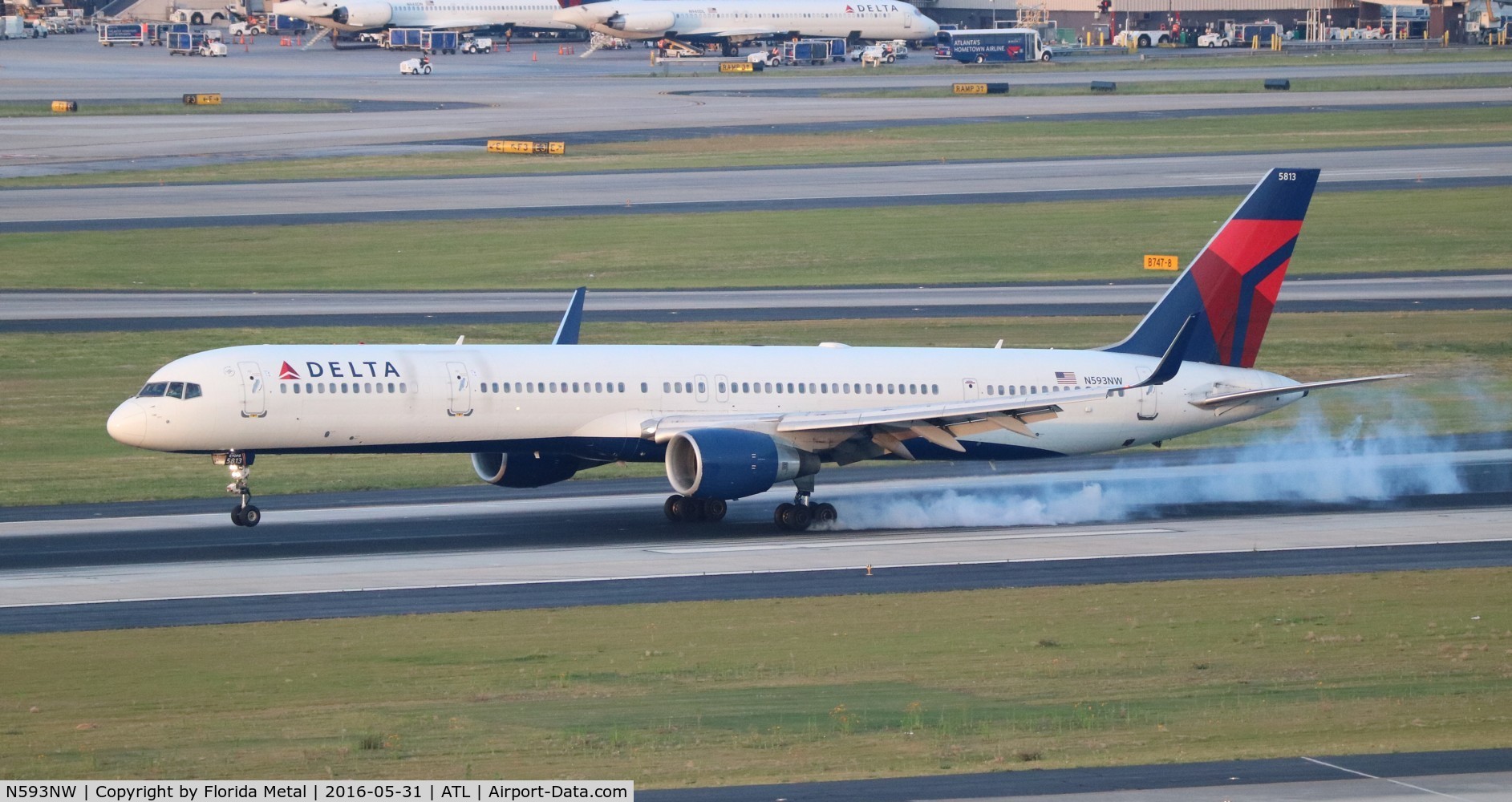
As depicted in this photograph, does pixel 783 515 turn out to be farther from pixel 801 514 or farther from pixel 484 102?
pixel 484 102

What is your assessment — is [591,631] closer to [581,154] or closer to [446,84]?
[581,154]

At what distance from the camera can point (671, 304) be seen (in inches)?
3000

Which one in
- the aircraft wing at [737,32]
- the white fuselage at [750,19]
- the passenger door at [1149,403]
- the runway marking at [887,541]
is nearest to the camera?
the runway marking at [887,541]

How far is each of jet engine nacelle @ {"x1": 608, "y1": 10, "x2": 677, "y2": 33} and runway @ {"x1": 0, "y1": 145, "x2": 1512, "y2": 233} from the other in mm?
88357

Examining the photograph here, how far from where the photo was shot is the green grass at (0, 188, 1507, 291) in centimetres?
8231

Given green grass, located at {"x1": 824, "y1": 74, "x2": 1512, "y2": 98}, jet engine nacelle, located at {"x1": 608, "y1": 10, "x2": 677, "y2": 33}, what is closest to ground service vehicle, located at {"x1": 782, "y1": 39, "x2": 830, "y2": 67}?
jet engine nacelle, located at {"x1": 608, "y1": 10, "x2": 677, "y2": 33}

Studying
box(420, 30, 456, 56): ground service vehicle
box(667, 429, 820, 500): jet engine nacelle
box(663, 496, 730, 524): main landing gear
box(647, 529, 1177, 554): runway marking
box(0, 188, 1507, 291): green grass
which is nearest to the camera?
box(647, 529, 1177, 554): runway marking

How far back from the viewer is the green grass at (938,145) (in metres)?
107

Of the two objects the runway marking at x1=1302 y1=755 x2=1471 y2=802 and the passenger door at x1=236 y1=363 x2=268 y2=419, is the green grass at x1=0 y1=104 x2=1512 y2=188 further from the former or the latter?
the runway marking at x1=1302 y1=755 x2=1471 y2=802

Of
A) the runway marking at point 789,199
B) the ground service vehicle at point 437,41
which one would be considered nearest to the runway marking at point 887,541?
the runway marking at point 789,199

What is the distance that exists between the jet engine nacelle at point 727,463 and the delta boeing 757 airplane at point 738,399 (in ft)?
0.16

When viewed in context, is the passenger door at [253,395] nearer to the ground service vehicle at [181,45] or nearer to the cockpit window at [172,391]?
the cockpit window at [172,391]

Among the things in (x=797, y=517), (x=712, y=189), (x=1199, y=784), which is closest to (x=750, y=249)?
(x=712, y=189)

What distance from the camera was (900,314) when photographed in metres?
73.2
